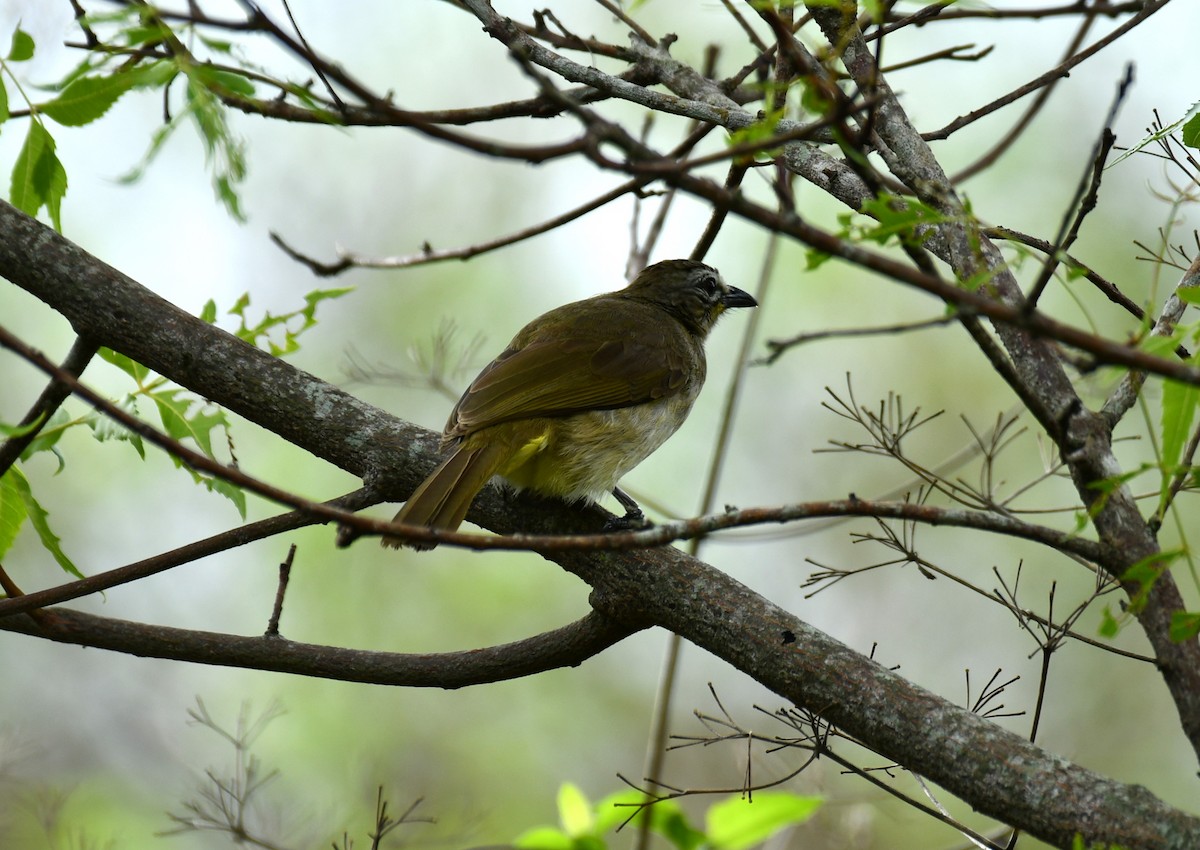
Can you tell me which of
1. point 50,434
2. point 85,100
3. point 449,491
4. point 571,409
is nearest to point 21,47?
point 85,100

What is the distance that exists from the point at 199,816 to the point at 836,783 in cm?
325

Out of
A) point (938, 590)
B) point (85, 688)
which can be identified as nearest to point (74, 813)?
point (85, 688)

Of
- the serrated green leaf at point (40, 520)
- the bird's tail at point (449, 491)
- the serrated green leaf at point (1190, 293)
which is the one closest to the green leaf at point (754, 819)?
the serrated green leaf at point (1190, 293)

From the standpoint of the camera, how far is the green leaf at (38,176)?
2.62 m

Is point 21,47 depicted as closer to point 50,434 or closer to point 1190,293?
point 50,434

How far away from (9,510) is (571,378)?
6.49 ft

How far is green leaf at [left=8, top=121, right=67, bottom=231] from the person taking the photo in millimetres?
2621

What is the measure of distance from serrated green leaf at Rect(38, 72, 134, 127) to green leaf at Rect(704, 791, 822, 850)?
7.02ft

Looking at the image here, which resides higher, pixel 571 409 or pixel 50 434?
pixel 571 409

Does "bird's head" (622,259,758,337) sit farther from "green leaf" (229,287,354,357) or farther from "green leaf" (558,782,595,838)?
"green leaf" (558,782,595,838)

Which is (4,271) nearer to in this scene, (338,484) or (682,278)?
(682,278)

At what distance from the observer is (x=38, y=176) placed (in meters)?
→ 2.61

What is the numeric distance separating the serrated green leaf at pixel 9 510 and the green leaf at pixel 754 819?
7.31 ft

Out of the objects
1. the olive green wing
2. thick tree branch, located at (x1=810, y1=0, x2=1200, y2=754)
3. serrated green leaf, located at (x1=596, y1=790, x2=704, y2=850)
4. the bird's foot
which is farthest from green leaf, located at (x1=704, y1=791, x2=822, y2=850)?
the bird's foot
